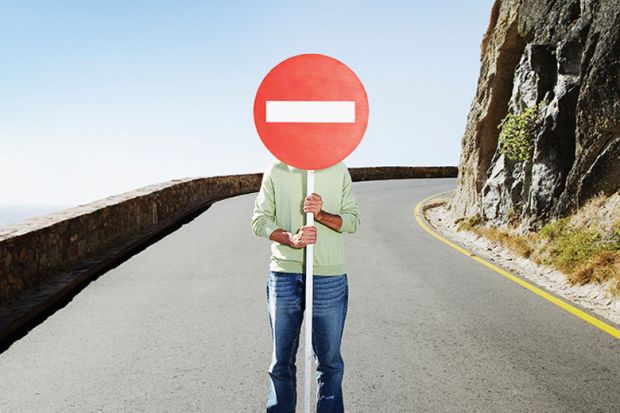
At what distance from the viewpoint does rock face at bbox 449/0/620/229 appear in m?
10.8

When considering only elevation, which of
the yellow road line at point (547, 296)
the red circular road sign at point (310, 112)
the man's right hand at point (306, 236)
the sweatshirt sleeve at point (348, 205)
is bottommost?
the yellow road line at point (547, 296)

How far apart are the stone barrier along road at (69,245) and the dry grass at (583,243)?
7.12 metres

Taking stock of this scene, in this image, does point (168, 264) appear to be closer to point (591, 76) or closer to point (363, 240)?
point (363, 240)

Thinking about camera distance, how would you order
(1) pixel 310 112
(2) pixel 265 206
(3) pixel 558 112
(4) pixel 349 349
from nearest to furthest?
(1) pixel 310 112, (2) pixel 265 206, (4) pixel 349 349, (3) pixel 558 112

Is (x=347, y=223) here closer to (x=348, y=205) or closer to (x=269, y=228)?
(x=348, y=205)

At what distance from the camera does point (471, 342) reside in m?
5.84

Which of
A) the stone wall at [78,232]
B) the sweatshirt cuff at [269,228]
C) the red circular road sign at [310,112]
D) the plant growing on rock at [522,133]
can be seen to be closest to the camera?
the red circular road sign at [310,112]

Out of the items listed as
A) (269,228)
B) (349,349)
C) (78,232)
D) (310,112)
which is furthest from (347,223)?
(78,232)

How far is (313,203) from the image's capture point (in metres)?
3.15

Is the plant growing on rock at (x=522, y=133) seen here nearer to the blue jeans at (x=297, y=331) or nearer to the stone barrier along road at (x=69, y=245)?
the stone barrier along road at (x=69, y=245)

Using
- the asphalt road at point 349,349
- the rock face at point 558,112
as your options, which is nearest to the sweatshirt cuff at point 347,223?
the asphalt road at point 349,349

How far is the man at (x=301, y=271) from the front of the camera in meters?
3.30

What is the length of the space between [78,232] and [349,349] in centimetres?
619

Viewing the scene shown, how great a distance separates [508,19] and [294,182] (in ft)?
50.2
